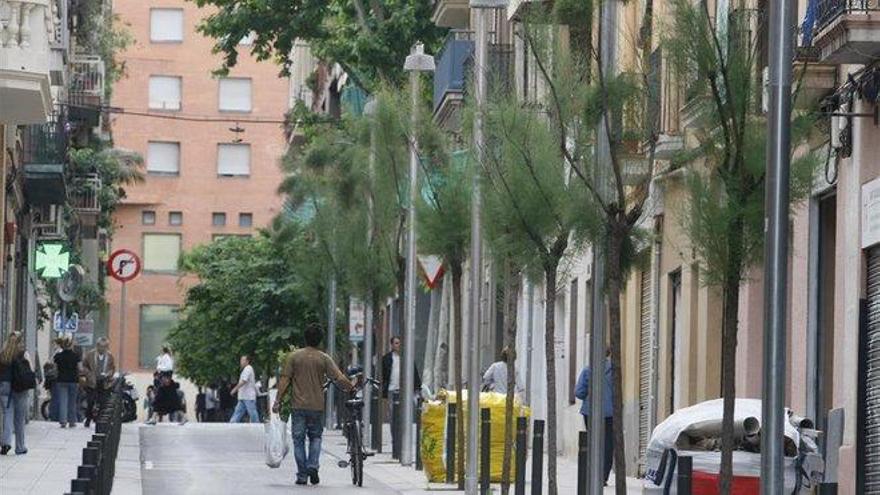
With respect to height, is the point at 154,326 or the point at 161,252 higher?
the point at 161,252

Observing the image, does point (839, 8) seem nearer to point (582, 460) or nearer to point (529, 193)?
point (529, 193)

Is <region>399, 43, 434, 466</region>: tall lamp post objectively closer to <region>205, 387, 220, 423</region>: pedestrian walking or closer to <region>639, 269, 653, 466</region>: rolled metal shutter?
<region>639, 269, 653, 466</region>: rolled metal shutter

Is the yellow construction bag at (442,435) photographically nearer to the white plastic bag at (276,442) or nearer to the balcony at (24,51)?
the white plastic bag at (276,442)

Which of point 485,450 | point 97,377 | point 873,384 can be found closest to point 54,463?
point 485,450

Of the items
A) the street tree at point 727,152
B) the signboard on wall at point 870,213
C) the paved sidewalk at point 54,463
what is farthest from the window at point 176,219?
the street tree at point 727,152

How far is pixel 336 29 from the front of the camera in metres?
52.7

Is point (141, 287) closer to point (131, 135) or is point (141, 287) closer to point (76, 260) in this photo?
A: point (131, 135)

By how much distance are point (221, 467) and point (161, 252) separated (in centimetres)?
8299

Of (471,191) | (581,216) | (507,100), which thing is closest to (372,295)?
(471,191)

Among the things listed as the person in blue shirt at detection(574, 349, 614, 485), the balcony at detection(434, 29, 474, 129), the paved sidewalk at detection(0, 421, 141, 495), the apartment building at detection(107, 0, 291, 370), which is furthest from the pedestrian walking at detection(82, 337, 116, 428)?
the apartment building at detection(107, 0, 291, 370)

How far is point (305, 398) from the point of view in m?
28.9

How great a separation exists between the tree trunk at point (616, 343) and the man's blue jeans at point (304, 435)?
27.8ft

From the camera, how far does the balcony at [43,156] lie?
164ft

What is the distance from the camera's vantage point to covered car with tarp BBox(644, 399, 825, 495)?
59.9 feet
